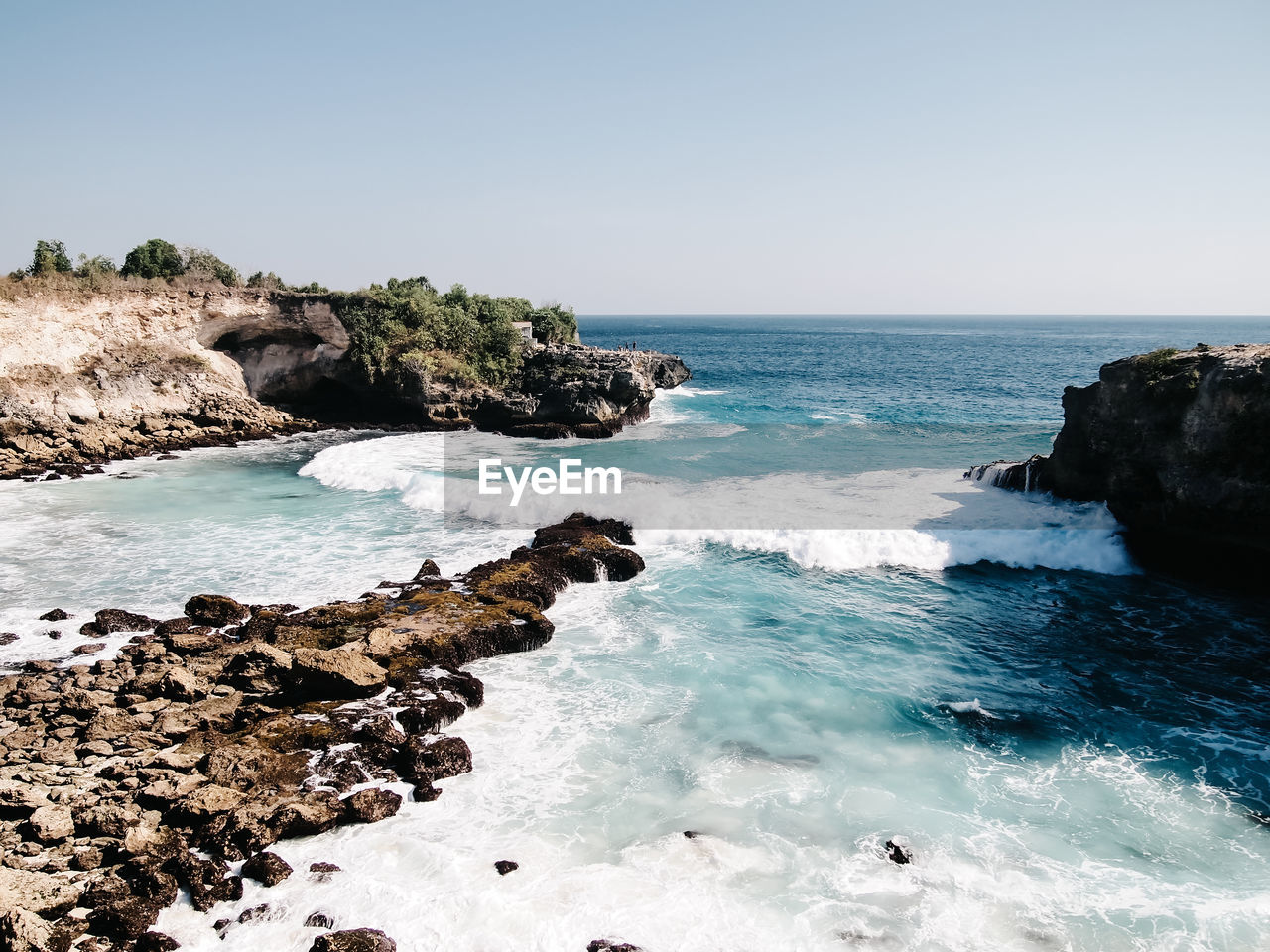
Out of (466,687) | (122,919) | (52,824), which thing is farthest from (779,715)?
(52,824)

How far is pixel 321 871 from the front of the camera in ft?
29.9

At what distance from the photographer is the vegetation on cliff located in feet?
127

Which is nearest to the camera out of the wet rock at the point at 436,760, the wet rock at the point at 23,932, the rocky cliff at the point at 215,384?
the wet rock at the point at 23,932

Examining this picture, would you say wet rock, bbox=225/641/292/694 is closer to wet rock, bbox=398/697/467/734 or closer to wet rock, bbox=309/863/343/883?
wet rock, bbox=398/697/467/734

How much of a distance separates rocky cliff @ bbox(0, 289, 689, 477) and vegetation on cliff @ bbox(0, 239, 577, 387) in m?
0.57

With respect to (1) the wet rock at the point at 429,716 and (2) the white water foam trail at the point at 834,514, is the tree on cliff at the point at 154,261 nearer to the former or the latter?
(2) the white water foam trail at the point at 834,514

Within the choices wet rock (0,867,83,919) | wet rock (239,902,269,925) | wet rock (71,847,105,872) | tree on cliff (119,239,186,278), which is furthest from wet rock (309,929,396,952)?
tree on cliff (119,239,186,278)

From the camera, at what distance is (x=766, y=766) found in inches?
456

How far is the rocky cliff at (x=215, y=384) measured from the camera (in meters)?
32.8

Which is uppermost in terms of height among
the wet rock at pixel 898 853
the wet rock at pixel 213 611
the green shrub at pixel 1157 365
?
the green shrub at pixel 1157 365

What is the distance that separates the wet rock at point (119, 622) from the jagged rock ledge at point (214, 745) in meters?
0.04

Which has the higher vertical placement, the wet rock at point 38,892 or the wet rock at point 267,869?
the wet rock at point 38,892

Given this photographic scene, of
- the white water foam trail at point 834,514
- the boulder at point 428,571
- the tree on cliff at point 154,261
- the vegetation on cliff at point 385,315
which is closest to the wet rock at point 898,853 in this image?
the white water foam trail at point 834,514

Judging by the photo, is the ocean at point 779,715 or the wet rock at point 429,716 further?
the wet rock at point 429,716
